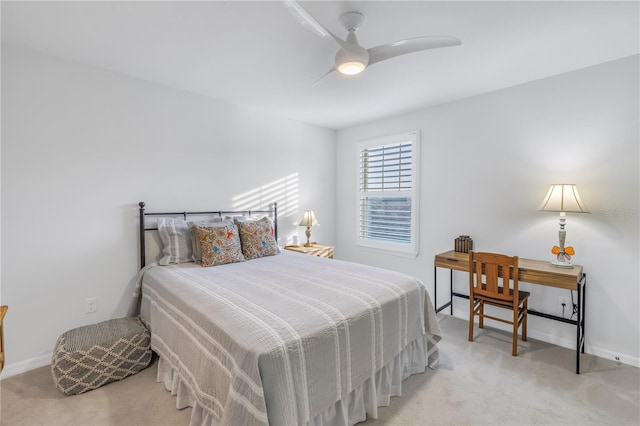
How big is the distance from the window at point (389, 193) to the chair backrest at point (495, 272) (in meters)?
1.08

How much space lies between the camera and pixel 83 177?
247 centimetres

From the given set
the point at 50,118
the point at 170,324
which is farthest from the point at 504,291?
the point at 50,118

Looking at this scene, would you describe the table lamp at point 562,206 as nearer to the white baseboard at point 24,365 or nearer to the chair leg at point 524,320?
the chair leg at point 524,320

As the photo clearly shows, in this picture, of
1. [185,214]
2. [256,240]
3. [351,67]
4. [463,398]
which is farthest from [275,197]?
[463,398]

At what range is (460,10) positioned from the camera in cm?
177

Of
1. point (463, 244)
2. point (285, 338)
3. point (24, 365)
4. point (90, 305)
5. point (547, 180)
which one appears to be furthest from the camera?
point (463, 244)

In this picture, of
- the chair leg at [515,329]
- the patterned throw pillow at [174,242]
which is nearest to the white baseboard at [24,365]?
the patterned throw pillow at [174,242]

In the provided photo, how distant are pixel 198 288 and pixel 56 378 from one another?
109cm

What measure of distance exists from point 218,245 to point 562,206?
299 cm

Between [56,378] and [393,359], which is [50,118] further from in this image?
[393,359]

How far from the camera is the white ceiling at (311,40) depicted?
69.4 inches

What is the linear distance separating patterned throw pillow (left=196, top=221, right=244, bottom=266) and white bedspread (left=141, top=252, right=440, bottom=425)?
0.54 feet

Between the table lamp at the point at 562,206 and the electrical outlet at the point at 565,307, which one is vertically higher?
the table lamp at the point at 562,206

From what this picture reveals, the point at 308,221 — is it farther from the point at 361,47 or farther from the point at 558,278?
the point at 558,278
